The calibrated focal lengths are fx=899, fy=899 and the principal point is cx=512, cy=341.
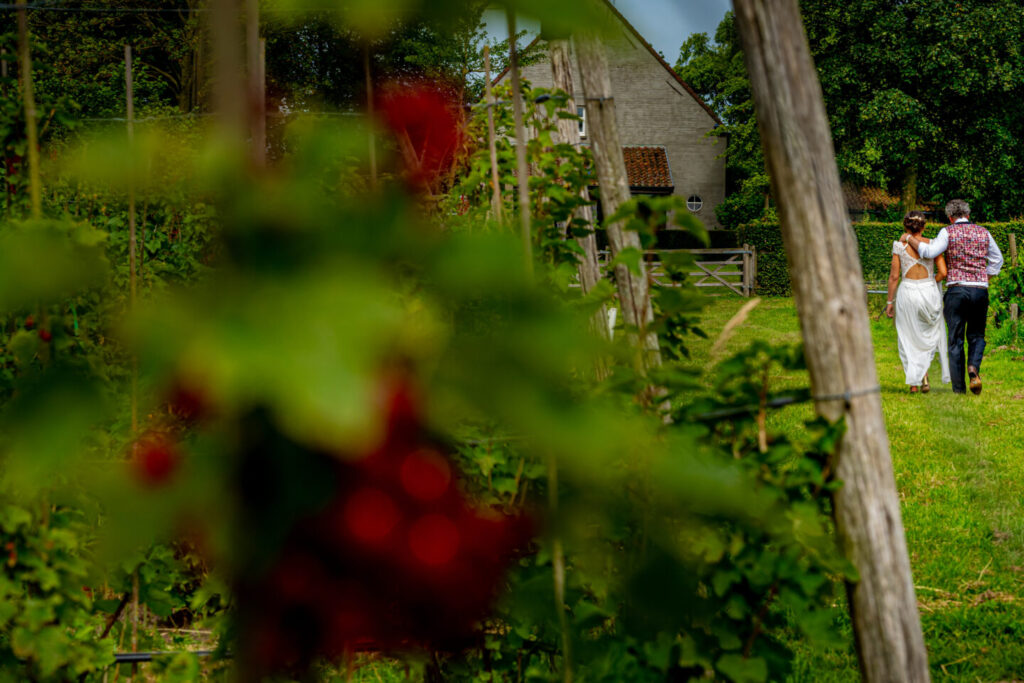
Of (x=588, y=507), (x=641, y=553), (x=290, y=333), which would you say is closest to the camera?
(x=290, y=333)

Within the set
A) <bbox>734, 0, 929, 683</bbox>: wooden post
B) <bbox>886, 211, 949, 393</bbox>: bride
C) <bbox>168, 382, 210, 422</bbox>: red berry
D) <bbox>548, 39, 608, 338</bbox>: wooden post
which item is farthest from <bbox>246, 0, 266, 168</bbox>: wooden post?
Result: <bbox>886, 211, 949, 393</bbox>: bride

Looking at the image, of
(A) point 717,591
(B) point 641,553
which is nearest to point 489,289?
(B) point 641,553

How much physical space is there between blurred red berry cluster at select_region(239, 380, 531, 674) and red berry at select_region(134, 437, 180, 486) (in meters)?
0.08

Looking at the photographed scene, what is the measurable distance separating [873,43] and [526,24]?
29.2 m

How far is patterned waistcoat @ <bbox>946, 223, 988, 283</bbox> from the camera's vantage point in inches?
293

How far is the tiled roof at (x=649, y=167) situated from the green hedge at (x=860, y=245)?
40.6ft

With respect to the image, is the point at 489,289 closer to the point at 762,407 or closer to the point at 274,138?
the point at 274,138

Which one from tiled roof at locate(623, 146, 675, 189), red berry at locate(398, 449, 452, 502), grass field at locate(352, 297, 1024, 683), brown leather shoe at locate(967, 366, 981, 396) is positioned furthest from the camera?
tiled roof at locate(623, 146, 675, 189)

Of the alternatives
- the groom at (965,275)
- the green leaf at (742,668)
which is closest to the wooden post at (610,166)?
the green leaf at (742,668)

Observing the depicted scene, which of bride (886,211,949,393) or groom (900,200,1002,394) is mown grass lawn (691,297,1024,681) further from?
groom (900,200,1002,394)

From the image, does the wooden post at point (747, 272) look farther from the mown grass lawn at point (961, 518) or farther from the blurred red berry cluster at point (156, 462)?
the blurred red berry cluster at point (156, 462)

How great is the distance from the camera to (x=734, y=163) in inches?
1161

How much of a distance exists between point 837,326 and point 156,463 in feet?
4.24

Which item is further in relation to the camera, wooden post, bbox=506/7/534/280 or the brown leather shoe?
the brown leather shoe
